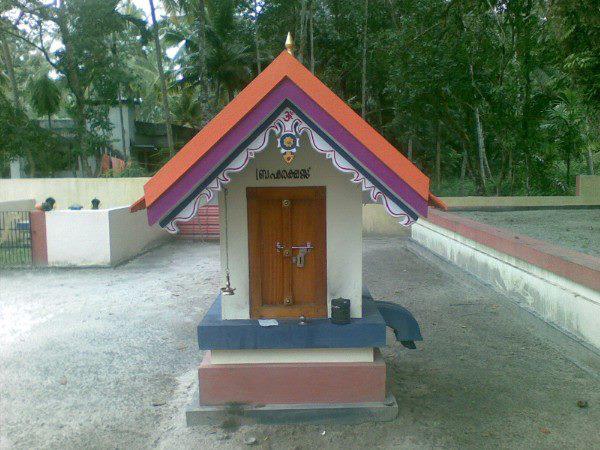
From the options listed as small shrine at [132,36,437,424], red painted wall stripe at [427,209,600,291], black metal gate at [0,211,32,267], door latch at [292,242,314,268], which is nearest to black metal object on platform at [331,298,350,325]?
small shrine at [132,36,437,424]

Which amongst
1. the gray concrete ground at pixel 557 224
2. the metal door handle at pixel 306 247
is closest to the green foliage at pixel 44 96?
the gray concrete ground at pixel 557 224

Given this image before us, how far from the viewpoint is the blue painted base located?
4.48 meters

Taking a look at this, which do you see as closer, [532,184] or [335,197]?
[335,197]

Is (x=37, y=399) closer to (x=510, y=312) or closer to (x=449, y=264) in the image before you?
(x=510, y=312)

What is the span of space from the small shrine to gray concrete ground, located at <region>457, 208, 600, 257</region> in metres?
5.46

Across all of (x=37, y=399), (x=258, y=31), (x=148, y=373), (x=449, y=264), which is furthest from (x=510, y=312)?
(x=258, y=31)

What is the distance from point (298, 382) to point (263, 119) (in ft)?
7.60

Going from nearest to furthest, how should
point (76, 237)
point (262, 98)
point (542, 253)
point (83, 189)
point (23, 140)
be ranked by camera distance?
point (262, 98) → point (542, 253) → point (76, 237) → point (83, 189) → point (23, 140)

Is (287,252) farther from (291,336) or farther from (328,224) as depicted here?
(291,336)

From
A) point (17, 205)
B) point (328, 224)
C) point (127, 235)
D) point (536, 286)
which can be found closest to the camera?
point (328, 224)

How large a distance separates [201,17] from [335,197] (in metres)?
18.6

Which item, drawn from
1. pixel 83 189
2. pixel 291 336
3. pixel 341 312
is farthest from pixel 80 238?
pixel 341 312

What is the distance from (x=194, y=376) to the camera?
5.71 metres

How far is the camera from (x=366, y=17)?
65.6ft
